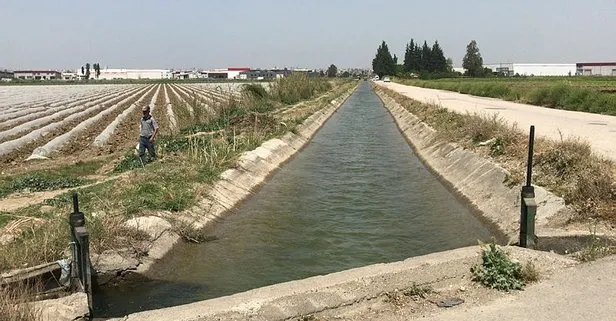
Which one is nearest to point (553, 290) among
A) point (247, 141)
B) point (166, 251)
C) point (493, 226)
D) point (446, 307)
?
point (446, 307)

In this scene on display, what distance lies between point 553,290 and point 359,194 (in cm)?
839

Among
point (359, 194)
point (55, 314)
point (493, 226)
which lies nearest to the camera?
point (55, 314)

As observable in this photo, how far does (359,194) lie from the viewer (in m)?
14.1

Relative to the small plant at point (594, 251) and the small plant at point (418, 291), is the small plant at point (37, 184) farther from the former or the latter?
the small plant at point (594, 251)

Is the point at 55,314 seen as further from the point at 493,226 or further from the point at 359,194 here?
the point at 359,194

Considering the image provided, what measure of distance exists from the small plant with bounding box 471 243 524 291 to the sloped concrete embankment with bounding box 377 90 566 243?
89.4 inches

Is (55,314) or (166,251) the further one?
(166,251)

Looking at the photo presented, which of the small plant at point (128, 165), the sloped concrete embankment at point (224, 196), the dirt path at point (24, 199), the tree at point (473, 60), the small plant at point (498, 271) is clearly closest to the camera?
the small plant at point (498, 271)

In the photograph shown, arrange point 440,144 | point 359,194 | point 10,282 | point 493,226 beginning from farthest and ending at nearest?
point 440,144 → point 359,194 → point 493,226 → point 10,282

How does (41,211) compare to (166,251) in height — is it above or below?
above

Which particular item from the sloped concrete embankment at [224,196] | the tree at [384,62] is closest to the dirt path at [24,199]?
the sloped concrete embankment at [224,196]

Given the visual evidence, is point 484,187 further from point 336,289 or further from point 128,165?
point 128,165

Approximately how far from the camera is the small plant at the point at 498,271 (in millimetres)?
5930

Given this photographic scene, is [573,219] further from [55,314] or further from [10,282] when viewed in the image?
[10,282]
